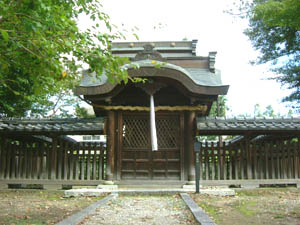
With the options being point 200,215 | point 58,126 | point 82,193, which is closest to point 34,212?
point 82,193

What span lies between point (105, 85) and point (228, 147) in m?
4.49

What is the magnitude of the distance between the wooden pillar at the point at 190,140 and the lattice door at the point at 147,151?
34 cm

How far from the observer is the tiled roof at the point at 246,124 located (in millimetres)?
9570

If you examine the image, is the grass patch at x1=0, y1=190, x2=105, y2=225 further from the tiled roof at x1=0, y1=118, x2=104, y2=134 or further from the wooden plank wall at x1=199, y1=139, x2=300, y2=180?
the wooden plank wall at x1=199, y1=139, x2=300, y2=180

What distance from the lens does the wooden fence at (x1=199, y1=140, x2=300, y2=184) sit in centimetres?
980

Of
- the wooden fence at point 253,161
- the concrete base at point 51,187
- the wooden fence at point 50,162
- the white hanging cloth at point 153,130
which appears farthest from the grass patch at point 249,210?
the concrete base at point 51,187

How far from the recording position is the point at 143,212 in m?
5.83

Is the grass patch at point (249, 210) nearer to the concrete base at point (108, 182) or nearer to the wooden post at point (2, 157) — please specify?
the concrete base at point (108, 182)

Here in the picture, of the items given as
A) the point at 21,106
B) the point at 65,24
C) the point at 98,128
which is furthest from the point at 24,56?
the point at 21,106

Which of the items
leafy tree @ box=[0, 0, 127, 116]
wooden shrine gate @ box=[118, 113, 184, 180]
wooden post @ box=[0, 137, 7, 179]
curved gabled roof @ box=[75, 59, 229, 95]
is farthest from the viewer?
wooden post @ box=[0, 137, 7, 179]

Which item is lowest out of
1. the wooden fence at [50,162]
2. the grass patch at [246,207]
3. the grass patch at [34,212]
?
the grass patch at [246,207]

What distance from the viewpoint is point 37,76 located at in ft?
13.6

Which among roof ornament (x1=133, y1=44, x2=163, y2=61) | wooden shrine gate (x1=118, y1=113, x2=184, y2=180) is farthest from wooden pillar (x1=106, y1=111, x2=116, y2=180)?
roof ornament (x1=133, y1=44, x2=163, y2=61)

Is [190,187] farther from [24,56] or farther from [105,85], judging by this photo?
[24,56]
